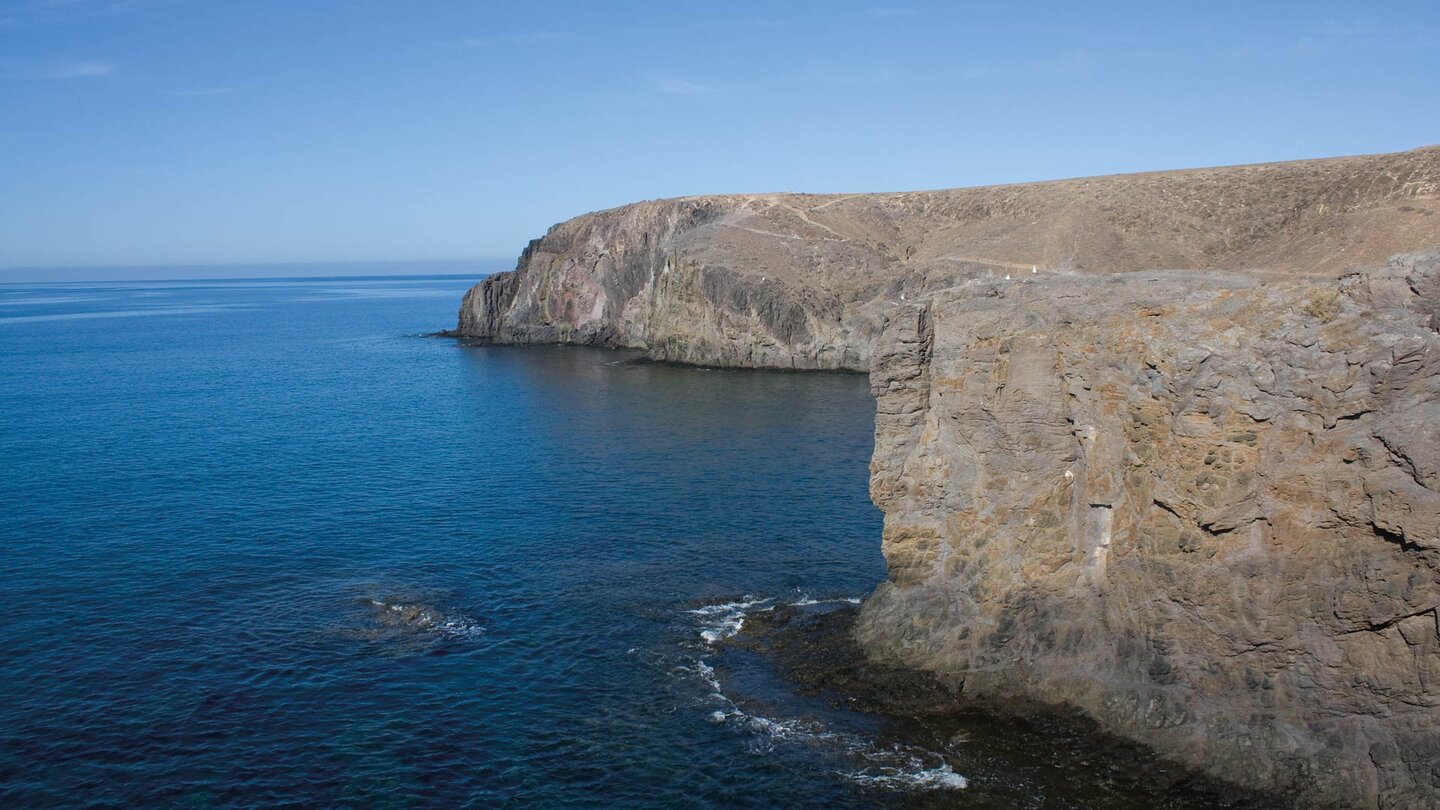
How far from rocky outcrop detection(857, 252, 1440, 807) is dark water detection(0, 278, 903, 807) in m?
8.41

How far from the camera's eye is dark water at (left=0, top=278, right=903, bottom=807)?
3019 cm

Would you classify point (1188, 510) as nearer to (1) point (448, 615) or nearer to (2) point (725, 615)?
(2) point (725, 615)

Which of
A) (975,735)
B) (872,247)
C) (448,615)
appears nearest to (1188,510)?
(975,735)

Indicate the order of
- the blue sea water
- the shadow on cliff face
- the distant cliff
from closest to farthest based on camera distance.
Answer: the distant cliff, the shadow on cliff face, the blue sea water

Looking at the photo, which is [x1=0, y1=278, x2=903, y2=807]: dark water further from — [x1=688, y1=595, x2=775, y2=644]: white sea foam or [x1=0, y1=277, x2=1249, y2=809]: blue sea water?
[x1=688, y1=595, x2=775, y2=644]: white sea foam

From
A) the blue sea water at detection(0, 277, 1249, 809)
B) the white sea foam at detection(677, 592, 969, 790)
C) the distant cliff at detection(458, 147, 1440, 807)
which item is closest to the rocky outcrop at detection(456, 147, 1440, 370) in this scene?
the blue sea water at detection(0, 277, 1249, 809)

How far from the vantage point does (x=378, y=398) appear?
325 feet

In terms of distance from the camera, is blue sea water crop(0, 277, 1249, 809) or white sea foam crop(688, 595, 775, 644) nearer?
blue sea water crop(0, 277, 1249, 809)

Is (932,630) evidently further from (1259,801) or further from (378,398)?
(378,398)

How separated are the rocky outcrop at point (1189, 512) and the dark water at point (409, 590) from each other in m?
8.41

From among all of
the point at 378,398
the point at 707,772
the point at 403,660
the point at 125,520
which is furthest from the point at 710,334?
the point at 707,772

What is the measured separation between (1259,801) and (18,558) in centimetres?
5273

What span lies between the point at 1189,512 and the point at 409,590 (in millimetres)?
32062

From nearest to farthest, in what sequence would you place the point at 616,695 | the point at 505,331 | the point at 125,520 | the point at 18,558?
the point at 616,695 → the point at 18,558 → the point at 125,520 → the point at 505,331
